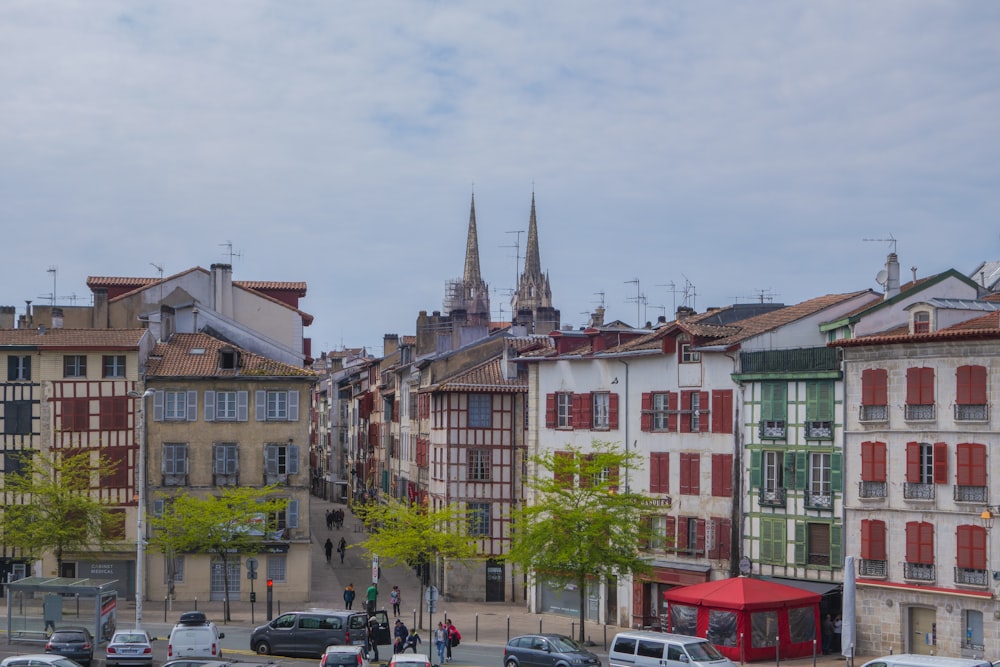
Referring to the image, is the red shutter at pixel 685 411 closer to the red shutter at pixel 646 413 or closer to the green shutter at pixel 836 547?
the red shutter at pixel 646 413

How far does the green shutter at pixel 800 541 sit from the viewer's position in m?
52.9

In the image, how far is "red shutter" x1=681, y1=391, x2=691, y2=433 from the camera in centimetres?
5838

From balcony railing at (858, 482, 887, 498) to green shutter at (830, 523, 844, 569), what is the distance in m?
1.61

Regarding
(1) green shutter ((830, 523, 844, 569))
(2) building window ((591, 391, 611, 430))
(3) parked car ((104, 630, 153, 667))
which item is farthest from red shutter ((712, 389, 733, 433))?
(3) parked car ((104, 630, 153, 667))

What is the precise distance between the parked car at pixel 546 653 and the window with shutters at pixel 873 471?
11899 millimetres

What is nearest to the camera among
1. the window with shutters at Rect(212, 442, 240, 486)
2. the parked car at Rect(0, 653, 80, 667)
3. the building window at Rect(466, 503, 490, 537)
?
the parked car at Rect(0, 653, 80, 667)

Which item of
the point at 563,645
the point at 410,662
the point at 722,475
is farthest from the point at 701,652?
the point at 722,475

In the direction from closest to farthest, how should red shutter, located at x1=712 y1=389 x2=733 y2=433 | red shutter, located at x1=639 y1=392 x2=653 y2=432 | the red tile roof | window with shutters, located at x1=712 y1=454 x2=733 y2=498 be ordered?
window with shutters, located at x1=712 y1=454 x2=733 y2=498 < red shutter, located at x1=712 y1=389 x2=733 y2=433 < red shutter, located at x1=639 y1=392 x2=653 y2=432 < the red tile roof

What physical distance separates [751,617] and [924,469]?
25.2ft

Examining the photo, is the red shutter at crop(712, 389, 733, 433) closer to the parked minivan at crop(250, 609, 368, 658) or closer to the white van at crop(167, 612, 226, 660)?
the parked minivan at crop(250, 609, 368, 658)

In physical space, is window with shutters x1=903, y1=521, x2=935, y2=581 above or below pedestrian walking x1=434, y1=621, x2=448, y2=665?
above

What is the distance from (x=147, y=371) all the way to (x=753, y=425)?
1145 inches

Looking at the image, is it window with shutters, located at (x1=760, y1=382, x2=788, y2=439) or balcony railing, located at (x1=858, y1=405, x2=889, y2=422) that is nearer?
balcony railing, located at (x1=858, y1=405, x2=889, y2=422)

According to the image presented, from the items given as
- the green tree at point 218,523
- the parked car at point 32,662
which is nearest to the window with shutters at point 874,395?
the green tree at point 218,523
